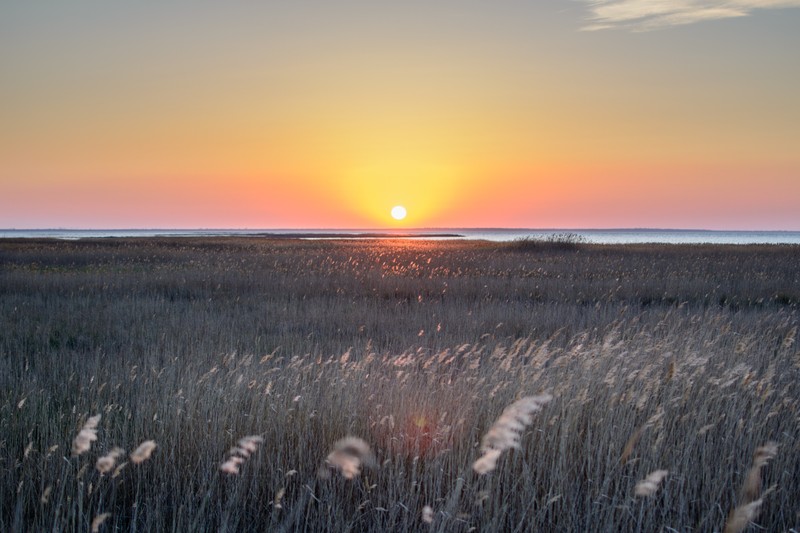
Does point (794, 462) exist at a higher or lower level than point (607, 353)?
lower

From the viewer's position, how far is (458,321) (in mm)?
11859

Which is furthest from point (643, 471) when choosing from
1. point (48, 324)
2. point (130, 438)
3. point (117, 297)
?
point (117, 297)

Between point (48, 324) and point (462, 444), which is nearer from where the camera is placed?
point (462, 444)

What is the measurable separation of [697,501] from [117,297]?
15227 mm

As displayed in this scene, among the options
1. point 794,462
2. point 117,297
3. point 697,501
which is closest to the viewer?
point 697,501

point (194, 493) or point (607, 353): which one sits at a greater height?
point (607, 353)

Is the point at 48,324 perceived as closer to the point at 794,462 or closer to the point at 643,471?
the point at 643,471

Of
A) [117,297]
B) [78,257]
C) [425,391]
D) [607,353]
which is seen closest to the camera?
[425,391]

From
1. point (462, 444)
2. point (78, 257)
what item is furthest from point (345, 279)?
point (78, 257)

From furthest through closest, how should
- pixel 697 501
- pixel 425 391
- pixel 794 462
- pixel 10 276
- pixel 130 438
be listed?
pixel 10 276 → pixel 425 391 → pixel 130 438 → pixel 794 462 → pixel 697 501

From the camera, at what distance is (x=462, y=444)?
4.45m

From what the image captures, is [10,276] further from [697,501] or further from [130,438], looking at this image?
[697,501]

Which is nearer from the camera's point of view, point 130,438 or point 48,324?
point 130,438

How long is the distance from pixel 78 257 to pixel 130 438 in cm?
3057
